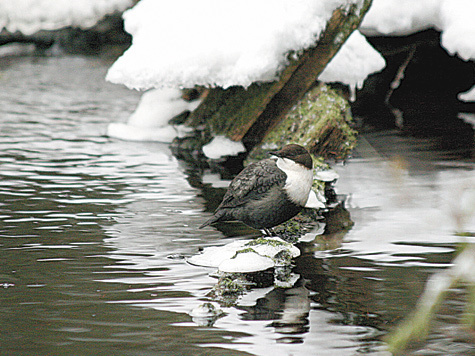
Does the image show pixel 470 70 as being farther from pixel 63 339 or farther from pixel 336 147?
pixel 63 339

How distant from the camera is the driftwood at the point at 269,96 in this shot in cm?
773

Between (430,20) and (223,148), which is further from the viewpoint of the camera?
(430,20)

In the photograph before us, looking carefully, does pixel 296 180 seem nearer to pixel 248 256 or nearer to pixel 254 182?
pixel 254 182

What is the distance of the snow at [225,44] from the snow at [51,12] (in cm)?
998

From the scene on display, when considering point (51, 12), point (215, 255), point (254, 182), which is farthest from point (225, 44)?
point (51, 12)

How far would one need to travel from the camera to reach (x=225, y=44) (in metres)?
7.72

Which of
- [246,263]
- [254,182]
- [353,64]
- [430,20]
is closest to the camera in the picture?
[246,263]

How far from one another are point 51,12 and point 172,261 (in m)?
14.1

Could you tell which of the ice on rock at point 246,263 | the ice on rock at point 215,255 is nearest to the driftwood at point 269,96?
the ice on rock at point 215,255

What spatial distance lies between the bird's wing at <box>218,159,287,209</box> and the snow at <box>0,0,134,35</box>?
13.6 meters

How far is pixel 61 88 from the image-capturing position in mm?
13375

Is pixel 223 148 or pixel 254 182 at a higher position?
pixel 254 182

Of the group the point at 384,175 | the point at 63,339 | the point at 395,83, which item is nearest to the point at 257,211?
the point at 63,339

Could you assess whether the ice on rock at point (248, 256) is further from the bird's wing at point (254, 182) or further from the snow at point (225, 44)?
the snow at point (225, 44)
